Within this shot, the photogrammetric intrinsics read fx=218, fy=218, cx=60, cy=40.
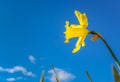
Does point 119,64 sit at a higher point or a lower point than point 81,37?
lower

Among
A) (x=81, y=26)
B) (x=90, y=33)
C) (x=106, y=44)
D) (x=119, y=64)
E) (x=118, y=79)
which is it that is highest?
(x=81, y=26)

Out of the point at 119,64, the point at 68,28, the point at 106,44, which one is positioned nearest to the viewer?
the point at 119,64

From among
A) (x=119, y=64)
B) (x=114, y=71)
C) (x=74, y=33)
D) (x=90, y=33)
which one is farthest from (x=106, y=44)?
(x=74, y=33)

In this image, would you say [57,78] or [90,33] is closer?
[57,78]

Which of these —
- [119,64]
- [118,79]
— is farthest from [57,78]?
[118,79]

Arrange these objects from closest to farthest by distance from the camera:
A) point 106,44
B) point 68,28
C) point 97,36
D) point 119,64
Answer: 1. point 119,64
2. point 106,44
3. point 97,36
4. point 68,28

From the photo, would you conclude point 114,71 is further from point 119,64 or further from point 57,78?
point 57,78

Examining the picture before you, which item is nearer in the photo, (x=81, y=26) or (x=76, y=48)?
(x=76, y=48)

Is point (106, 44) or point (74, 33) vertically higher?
point (74, 33)

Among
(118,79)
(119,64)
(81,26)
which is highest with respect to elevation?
(81,26)

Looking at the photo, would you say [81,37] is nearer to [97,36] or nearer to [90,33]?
[90,33]
